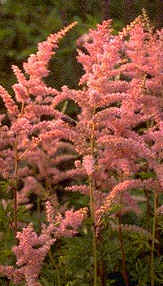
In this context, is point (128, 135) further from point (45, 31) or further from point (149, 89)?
point (45, 31)

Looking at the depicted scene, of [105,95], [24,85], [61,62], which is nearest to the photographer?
[105,95]

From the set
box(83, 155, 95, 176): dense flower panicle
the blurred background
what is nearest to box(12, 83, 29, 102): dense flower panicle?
box(83, 155, 95, 176): dense flower panicle

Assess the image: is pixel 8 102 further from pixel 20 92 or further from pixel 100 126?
pixel 100 126

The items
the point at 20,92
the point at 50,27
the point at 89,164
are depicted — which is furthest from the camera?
the point at 50,27

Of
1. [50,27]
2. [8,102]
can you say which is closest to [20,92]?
[8,102]

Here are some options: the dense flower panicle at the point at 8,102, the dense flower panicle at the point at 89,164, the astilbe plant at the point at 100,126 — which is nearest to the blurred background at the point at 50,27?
the astilbe plant at the point at 100,126

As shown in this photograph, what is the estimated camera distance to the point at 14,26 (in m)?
10.8

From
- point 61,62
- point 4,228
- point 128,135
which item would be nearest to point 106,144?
point 128,135

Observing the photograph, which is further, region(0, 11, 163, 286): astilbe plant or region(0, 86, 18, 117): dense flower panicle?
region(0, 86, 18, 117): dense flower panicle

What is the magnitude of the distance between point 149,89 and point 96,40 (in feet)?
2.35

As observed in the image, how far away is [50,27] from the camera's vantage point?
10.1 m

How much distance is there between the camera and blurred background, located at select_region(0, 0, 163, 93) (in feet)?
30.3

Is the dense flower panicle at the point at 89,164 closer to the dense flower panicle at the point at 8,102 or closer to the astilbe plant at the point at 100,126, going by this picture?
the astilbe plant at the point at 100,126

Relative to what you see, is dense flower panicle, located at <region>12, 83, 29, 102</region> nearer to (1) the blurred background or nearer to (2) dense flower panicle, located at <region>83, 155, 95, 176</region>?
(2) dense flower panicle, located at <region>83, 155, 95, 176</region>
